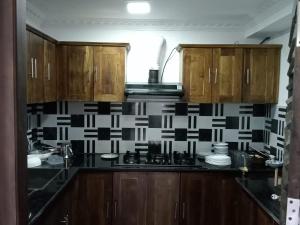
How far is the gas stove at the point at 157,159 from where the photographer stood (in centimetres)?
282

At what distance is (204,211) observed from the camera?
A: 2.77 metres

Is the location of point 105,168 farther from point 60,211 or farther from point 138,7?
point 138,7

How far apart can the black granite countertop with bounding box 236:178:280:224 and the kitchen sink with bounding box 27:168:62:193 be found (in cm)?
157

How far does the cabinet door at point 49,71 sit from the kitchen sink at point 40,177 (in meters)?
0.65

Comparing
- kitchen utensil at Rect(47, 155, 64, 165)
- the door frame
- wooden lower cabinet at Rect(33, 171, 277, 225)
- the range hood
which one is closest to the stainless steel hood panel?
the range hood

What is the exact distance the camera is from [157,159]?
2.96 meters

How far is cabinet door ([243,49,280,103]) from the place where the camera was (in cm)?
289

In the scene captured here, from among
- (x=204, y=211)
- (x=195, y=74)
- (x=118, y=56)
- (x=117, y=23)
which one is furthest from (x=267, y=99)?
(x=117, y=23)

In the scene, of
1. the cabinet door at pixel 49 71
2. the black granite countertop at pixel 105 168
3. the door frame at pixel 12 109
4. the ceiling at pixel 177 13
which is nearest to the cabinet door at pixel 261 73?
the ceiling at pixel 177 13

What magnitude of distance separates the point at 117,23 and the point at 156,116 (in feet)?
3.74

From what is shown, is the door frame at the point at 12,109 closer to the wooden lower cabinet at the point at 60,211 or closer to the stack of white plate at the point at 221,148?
the wooden lower cabinet at the point at 60,211

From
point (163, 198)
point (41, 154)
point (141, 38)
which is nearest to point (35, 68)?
point (41, 154)

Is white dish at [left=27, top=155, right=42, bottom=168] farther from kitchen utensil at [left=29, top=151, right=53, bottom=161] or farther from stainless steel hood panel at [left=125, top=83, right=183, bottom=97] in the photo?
stainless steel hood panel at [left=125, top=83, right=183, bottom=97]

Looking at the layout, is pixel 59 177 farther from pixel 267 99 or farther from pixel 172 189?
pixel 267 99
